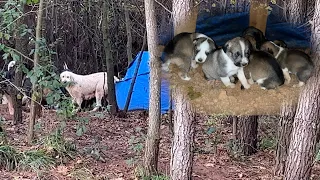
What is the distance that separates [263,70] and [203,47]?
221mm

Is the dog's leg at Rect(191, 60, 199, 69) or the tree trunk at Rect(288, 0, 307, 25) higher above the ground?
the tree trunk at Rect(288, 0, 307, 25)

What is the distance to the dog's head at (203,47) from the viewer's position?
4.91 feet

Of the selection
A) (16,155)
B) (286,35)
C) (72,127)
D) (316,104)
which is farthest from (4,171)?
(286,35)

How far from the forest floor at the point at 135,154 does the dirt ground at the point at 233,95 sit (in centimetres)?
131

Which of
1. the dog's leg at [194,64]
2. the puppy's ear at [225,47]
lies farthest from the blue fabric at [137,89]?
the puppy's ear at [225,47]

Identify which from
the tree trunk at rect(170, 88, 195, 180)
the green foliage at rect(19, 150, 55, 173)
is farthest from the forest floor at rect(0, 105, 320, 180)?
the tree trunk at rect(170, 88, 195, 180)

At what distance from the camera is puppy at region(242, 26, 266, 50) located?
4.78ft

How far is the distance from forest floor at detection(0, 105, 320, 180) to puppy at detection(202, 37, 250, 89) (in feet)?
5.12

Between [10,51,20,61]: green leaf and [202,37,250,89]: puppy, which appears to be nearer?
[202,37,250,89]: puppy

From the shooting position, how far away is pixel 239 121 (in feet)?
15.5

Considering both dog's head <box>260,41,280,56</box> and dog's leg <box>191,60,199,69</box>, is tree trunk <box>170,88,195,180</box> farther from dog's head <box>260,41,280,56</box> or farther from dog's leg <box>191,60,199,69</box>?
dog's head <box>260,41,280,56</box>

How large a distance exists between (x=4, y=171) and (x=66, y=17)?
15.3 ft

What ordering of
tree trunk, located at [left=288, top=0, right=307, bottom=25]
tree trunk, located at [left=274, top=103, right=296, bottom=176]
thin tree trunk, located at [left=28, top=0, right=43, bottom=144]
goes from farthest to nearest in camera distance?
thin tree trunk, located at [left=28, top=0, right=43, bottom=144], tree trunk, located at [left=274, top=103, right=296, bottom=176], tree trunk, located at [left=288, top=0, right=307, bottom=25]

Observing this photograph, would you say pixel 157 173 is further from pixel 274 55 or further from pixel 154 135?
pixel 274 55
